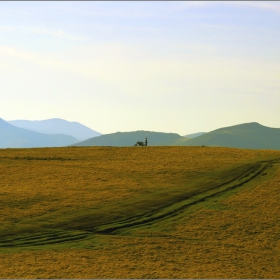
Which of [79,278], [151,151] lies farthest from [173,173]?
[79,278]

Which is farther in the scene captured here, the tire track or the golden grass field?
the tire track

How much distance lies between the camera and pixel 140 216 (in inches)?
1615

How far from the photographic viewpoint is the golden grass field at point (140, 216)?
31219 millimetres

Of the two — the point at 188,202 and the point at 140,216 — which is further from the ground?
the point at 188,202

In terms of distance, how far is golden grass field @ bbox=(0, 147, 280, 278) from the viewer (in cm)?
3122

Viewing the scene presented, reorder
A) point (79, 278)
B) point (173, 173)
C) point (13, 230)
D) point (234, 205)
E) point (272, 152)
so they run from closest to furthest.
→ point (79, 278)
point (13, 230)
point (234, 205)
point (173, 173)
point (272, 152)

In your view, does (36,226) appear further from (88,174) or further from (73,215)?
(88,174)

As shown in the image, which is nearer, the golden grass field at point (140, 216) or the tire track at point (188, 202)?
the golden grass field at point (140, 216)

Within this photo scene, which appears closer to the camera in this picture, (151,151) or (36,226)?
(36,226)

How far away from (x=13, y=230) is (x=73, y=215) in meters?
5.52

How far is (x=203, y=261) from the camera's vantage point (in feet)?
107

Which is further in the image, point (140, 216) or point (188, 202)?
point (188, 202)

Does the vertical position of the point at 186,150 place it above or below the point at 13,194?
above

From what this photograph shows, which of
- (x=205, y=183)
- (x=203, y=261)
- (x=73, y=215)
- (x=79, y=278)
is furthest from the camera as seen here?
(x=205, y=183)
